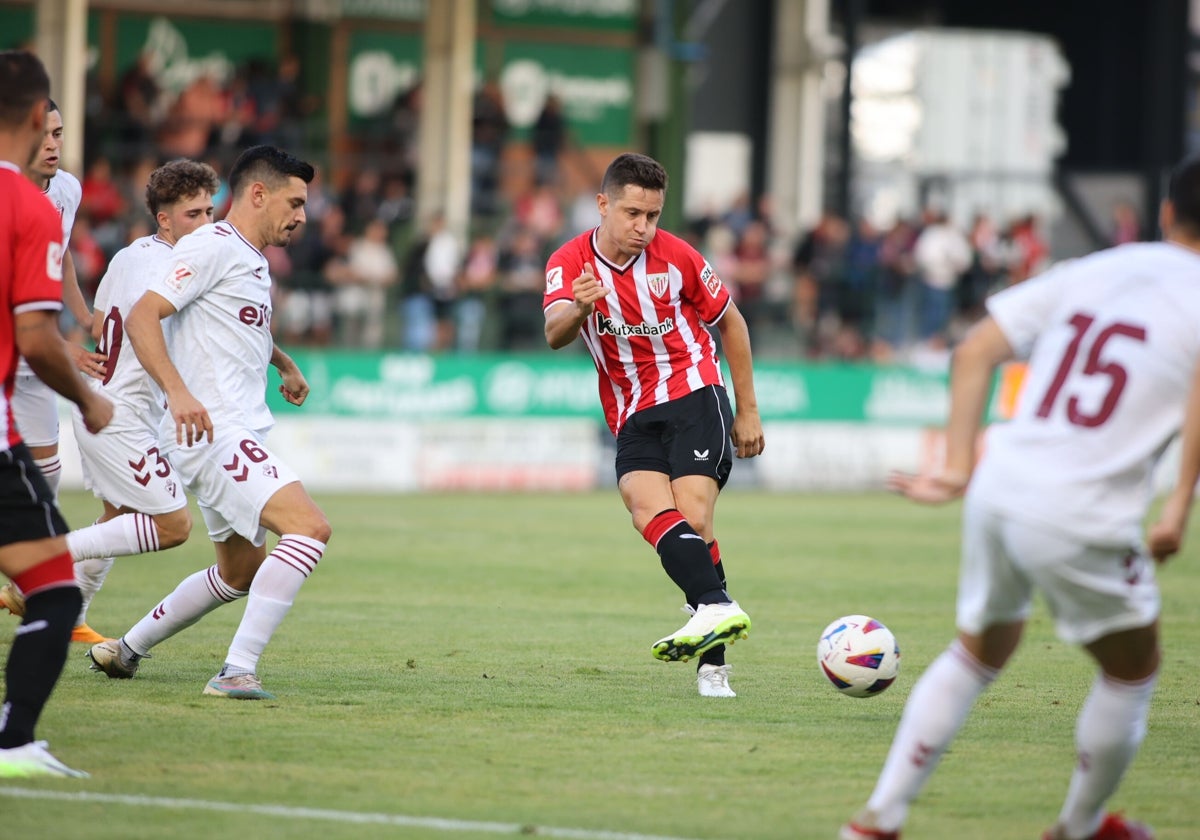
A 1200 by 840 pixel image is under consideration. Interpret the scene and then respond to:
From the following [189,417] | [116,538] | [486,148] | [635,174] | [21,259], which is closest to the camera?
[21,259]

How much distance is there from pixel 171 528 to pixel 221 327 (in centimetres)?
154

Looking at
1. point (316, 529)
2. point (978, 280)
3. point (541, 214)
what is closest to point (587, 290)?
point (316, 529)

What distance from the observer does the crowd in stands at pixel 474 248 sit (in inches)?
897

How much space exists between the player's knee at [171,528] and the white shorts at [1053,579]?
476 cm

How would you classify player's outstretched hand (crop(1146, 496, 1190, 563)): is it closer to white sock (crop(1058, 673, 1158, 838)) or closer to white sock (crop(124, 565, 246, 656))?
white sock (crop(1058, 673, 1158, 838))

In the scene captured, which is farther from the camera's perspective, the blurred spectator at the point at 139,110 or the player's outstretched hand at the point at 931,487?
the blurred spectator at the point at 139,110

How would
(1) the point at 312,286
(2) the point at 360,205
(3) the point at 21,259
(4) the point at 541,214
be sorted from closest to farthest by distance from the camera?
1. (3) the point at 21,259
2. (1) the point at 312,286
3. (2) the point at 360,205
4. (4) the point at 541,214

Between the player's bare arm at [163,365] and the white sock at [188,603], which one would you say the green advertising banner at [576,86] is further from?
the player's bare arm at [163,365]

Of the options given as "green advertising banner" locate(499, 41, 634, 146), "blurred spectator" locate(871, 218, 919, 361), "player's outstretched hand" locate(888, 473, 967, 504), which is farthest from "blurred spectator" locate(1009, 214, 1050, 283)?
"player's outstretched hand" locate(888, 473, 967, 504)

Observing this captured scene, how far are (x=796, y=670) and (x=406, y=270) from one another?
15.2 meters

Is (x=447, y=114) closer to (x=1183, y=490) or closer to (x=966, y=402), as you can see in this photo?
(x=966, y=402)

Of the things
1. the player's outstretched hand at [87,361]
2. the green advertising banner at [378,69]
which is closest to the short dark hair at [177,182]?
the player's outstretched hand at [87,361]

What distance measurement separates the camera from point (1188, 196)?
5.18m

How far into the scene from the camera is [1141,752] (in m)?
6.99
